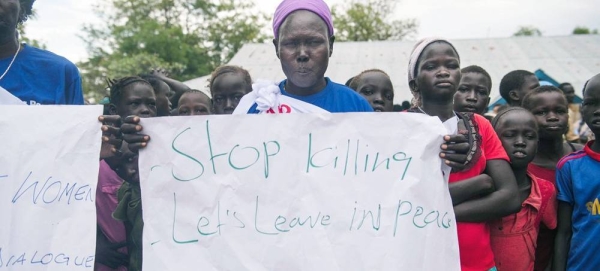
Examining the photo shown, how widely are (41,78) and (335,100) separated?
5.15ft

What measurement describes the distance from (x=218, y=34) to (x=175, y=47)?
20.5 ft

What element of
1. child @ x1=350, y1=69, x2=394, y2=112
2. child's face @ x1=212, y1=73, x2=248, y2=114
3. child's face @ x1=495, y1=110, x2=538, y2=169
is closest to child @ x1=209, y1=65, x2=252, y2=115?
child's face @ x1=212, y1=73, x2=248, y2=114

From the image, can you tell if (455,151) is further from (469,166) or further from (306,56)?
(306,56)

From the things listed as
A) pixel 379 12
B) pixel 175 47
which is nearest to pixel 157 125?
pixel 175 47

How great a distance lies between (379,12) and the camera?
44938 millimetres

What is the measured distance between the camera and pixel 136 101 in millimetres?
3236

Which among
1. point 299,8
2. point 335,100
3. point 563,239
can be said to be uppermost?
point 299,8

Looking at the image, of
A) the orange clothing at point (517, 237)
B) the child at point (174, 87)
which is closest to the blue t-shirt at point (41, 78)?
the child at point (174, 87)

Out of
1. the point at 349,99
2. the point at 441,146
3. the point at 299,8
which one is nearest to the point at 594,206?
the point at 441,146

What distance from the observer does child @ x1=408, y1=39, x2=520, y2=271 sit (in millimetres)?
2406

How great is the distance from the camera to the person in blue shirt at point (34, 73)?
9.06 ft

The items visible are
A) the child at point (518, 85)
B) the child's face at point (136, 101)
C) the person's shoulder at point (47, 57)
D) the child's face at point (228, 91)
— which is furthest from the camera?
the child at point (518, 85)

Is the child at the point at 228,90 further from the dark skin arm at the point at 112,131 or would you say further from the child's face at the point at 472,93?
the child's face at the point at 472,93

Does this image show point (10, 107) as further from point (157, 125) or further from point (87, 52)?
point (87, 52)
